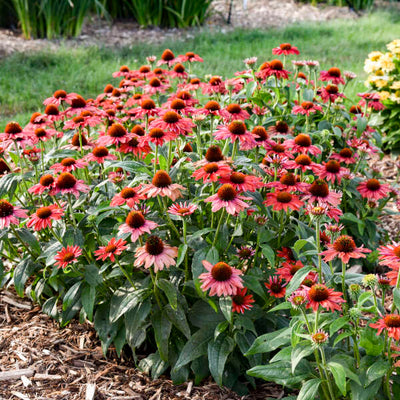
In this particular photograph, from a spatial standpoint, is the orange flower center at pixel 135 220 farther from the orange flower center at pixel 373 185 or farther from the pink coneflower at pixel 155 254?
the orange flower center at pixel 373 185

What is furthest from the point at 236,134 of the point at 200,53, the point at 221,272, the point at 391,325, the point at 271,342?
the point at 200,53

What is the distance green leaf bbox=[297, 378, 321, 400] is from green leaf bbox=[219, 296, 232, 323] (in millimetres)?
Answer: 379

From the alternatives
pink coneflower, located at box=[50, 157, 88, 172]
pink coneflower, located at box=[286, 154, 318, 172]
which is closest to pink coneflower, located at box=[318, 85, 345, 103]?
pink coneflower, located at box=[286, 154, 318, 172]

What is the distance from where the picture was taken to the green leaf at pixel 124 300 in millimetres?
2035

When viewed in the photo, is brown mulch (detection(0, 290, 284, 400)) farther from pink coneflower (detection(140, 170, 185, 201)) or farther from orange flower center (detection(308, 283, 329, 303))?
pink coneflower (detection(140, 170, 185, 201))

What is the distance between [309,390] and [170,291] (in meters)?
0.64

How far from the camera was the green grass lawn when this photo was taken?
5707mm

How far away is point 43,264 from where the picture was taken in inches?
97.3

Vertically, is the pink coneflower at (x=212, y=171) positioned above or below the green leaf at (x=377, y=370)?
above

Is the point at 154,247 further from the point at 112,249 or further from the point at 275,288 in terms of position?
the point at 275,288

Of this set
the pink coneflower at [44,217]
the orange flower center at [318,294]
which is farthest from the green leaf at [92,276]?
the orange flower center at [318,294]

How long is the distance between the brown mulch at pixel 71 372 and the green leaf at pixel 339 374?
603 mm

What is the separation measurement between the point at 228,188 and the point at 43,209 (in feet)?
2.71

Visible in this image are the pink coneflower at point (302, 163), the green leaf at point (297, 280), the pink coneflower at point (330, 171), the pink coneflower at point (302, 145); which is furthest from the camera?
the pink coneflower at point (330, 171)
